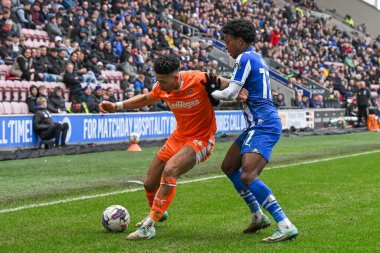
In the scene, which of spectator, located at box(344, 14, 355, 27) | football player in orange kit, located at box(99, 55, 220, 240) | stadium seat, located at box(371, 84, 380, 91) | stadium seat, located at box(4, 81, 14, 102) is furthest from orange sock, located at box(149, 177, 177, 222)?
spectator, located at box(344, 14, 355, 27)

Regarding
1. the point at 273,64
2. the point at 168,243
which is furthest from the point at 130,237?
the point at 273,64

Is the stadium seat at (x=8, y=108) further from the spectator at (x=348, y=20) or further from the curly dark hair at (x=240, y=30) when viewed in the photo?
the spectator at (x=348, y=20)

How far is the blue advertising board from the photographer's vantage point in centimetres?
1947

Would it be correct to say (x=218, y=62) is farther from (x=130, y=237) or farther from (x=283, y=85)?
(x=130, y=237)

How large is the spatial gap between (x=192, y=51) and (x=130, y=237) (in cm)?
2663

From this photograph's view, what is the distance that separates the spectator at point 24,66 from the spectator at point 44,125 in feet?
7.03

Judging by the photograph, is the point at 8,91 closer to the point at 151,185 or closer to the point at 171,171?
the point at 151,185

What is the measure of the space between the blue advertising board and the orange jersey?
1136 cm

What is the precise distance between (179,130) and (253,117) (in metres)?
0.96

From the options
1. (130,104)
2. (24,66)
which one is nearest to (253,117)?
(130,104)

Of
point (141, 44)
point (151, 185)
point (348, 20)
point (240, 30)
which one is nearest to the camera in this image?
point (240, 30)

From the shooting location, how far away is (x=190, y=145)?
8.41 m

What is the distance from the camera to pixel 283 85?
39031 millimetres

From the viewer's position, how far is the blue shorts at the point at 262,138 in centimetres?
788
